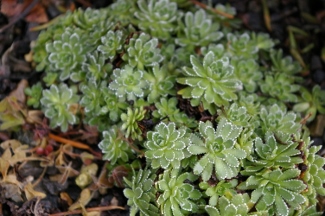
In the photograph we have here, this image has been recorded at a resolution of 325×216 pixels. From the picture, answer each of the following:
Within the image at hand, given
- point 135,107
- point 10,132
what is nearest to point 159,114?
point 135,107

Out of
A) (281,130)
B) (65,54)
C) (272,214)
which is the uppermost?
(65,54)

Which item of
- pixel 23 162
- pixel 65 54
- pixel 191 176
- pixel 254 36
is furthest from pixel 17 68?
pixel 254 36

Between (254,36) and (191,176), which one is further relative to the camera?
(254,36)

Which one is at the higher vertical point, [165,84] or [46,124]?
[165,84]

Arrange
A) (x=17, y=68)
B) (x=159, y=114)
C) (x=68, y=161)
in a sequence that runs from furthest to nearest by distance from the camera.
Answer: (x=17, y=68)
(x=68, y=161)
(x=159, y=114)

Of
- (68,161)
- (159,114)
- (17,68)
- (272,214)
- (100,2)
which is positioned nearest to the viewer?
(272,214)

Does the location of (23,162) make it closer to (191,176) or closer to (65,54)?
(65,54)
